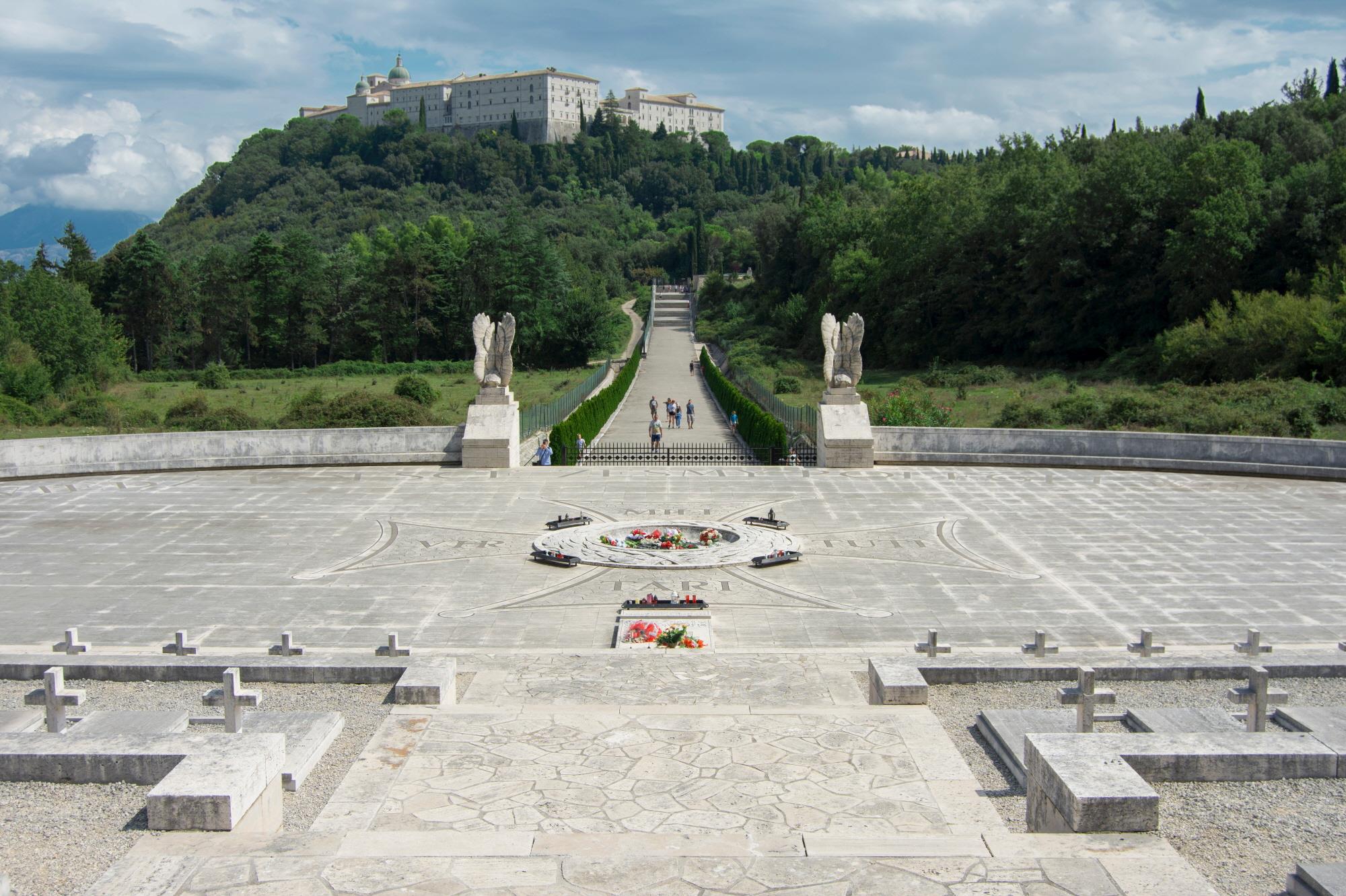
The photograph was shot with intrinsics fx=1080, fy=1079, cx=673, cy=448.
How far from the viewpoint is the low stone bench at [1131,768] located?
655cm

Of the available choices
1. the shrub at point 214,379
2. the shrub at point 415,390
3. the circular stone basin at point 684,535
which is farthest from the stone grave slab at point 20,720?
the shrub at point 214,379

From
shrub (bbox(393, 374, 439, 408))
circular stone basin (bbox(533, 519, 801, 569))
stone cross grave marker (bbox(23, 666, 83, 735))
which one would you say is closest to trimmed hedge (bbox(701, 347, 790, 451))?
circular stone basin (bbox(533, 519, 801, 569))

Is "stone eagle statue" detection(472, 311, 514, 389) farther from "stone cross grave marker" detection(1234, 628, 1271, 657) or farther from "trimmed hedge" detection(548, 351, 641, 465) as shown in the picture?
"stone cross grave marker" detection(1234, 628, 1271, 657)

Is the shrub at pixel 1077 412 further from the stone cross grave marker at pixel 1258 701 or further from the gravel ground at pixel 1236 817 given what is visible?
the stone cross grave marker at pixel 1258 701

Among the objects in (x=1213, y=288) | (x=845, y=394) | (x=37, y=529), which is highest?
(x=1213, y=288)

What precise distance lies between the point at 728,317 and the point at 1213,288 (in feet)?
182

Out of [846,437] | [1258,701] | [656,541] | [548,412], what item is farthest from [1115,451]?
[1258,701]

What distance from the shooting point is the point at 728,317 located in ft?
330

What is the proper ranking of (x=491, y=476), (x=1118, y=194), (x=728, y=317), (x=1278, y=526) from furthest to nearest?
1. (x=728, y=317)
2. (x=1118, y=194)
3. (x=491, y=476)
4. (x=1278, y=526)

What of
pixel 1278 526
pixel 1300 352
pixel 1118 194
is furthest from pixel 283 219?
pixel 1278 526

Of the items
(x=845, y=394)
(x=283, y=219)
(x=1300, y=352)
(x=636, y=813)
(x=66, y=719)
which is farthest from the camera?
(x=283, y=219)

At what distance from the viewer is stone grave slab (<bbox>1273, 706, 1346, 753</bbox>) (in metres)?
8.09

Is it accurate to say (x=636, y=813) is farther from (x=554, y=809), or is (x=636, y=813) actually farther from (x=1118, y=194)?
(x=1118, y=194)

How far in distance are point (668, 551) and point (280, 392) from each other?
46902 mm
